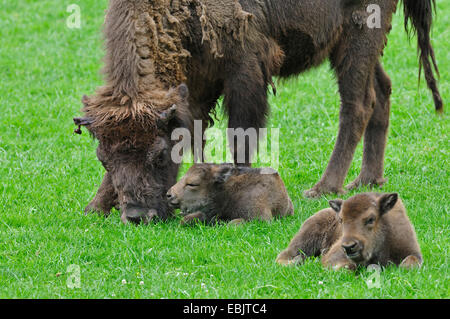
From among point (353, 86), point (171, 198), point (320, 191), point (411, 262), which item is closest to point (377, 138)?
point (353, 86)

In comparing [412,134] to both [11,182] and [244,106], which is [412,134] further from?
[11,182]

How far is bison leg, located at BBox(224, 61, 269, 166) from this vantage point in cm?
773

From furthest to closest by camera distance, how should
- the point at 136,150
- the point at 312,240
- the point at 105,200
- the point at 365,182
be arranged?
1. the point at 365,182
2. the point at 105,200
3. the point at 136,150
4. the point at 312,240

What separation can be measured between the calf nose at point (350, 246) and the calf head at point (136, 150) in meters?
2.06

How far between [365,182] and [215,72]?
2295 millimetres

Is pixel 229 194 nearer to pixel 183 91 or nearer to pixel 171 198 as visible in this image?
pixel 171 198

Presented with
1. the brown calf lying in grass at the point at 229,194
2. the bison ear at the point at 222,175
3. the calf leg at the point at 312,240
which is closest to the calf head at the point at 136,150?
the brown calf lying in grass at the point at 229,194

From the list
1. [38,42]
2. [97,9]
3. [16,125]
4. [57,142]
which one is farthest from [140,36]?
[97,9]

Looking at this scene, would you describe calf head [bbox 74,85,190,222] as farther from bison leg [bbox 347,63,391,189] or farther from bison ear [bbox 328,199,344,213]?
bison leg [bbox 347,63,391,189]

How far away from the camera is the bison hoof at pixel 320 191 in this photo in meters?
8.44

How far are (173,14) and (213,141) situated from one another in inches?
122

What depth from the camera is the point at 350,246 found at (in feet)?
17.4

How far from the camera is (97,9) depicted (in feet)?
54.7

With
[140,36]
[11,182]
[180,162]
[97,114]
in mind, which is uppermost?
[140,36]
